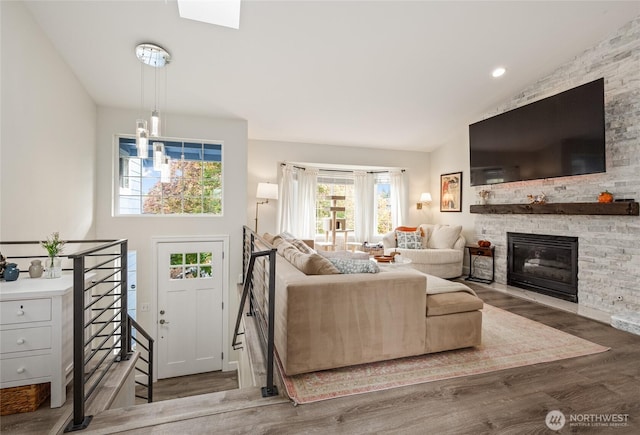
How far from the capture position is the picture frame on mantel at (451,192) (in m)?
6.33

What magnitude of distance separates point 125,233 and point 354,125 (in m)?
4.18

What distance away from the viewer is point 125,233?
14.2 feet

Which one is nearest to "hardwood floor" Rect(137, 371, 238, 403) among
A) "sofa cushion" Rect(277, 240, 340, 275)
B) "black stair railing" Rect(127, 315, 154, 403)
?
"black stair railing" Rect(127, 315, 154, 403)

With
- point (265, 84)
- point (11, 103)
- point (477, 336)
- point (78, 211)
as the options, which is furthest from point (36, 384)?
point (265, 84)

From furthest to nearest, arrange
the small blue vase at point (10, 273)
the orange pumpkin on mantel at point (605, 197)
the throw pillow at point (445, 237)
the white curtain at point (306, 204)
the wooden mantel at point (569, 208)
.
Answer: the white curtain at point (306, 204) → the throw pillow at point (445, 237) → the orange pumpkin on mantel at point (605, 197) → the wooden mantel at point (569, 208) → the small blue vase at point (10, 273)

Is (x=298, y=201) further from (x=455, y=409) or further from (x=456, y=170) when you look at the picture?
(x=455, y=409)

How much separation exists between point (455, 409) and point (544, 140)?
13.6 ft

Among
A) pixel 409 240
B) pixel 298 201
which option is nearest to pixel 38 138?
pixel 298 201

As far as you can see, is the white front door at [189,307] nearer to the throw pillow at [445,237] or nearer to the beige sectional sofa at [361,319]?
the beige sectional sofa at [361,319]

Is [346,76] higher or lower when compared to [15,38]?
higher

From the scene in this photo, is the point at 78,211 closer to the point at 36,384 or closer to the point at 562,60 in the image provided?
the point at 36,384

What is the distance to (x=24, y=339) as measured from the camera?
1.76 m

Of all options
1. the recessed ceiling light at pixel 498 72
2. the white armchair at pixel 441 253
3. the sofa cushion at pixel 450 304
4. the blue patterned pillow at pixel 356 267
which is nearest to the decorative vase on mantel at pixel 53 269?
the blue patterned pillow at pixel 356 267

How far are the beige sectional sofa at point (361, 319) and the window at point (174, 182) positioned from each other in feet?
8.98
